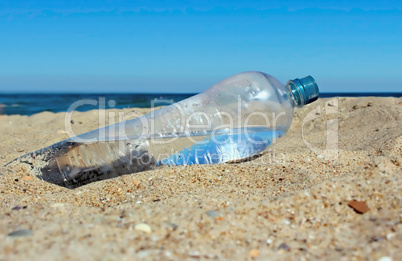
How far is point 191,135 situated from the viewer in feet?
7.20

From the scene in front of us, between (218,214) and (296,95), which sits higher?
(296,95)

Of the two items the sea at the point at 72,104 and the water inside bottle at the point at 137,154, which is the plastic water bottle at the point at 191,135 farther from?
the sea at the point at 72,104

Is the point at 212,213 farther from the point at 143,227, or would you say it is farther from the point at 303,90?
the point at 303,90

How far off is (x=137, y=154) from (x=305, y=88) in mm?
1257

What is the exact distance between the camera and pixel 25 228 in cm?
99

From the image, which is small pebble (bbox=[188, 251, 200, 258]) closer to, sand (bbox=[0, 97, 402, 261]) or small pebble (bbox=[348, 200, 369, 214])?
sand (bbox=[0, 97, 402, 261])

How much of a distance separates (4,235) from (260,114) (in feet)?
5.93

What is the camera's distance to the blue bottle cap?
2.35 meters

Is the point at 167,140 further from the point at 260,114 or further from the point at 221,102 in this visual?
the point at 260,114

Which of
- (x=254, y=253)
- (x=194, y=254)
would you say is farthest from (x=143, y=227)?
(x=254, y=253)

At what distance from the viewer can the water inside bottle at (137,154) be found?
1.96 meters

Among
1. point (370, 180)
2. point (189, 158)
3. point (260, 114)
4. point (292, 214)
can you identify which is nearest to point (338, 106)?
point (260, 114)

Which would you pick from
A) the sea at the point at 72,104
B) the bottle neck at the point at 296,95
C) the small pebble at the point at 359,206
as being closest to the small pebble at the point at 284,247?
the small pebble at the point at 359,206

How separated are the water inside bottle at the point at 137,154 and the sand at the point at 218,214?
0.42 ft
